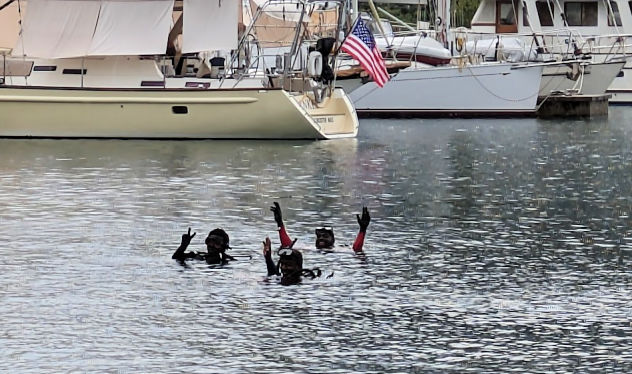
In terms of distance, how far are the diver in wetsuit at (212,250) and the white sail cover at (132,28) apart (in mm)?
21335

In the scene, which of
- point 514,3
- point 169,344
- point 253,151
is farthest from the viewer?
point 514,3

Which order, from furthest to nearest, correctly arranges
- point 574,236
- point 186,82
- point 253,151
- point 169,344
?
point 186,82 → point 253,151 → point 574,236 → point 169,344

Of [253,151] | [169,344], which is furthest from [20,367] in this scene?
[253,151]

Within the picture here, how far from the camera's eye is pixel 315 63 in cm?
4266

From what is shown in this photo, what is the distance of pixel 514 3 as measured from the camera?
64000 millimetres

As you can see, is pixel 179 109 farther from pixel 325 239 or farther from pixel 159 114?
pixel 325 239

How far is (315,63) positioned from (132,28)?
4866mm

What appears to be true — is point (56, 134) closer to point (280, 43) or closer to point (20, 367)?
point (280, 43)

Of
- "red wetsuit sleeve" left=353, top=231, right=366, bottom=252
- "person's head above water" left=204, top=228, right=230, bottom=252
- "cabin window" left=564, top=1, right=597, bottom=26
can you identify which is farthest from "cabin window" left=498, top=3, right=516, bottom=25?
"person's head above water" left=204, top=228, right=230, bottom=252

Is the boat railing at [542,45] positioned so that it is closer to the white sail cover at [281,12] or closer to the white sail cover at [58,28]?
the white sail cover at [281,12]

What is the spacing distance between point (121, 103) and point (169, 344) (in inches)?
1049

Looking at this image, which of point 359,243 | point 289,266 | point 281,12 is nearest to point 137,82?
point 281,12

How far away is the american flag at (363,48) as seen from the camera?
42438 mm

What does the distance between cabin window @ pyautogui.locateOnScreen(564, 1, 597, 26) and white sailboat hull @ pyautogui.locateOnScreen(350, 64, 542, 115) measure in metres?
8.90
